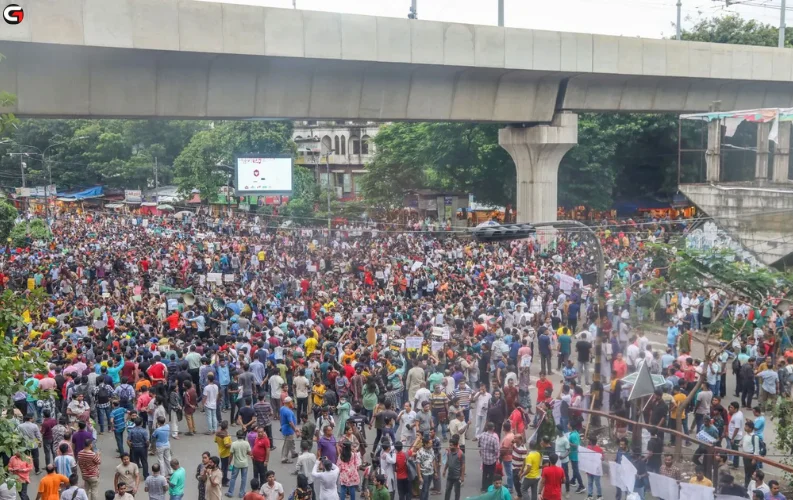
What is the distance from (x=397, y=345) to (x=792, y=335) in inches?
300

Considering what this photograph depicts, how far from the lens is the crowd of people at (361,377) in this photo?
40.3 ft

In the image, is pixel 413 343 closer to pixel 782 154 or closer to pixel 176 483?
pixel 176 483

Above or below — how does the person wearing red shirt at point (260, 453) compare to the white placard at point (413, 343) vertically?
below

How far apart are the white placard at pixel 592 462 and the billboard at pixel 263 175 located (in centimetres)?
3128

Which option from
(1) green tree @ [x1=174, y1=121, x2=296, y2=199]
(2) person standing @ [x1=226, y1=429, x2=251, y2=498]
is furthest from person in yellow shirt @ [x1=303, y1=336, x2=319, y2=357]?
(1) green tree @ [x1=174, y1=121, x2=296, y2=199]

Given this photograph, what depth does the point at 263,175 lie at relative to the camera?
42.8 metres

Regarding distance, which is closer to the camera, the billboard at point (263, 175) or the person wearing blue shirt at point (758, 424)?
the person wearing blue shirt at point (758, 424)

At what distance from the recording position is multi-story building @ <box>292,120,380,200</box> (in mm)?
73375

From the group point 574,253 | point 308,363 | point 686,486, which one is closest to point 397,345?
point 308,363

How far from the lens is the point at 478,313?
21.8 meters

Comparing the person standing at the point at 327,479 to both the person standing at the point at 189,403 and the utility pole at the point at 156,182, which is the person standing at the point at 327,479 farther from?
the utility pole at the point at 156,182

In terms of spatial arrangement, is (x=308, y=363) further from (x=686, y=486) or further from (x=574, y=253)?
(x=574, y=253)

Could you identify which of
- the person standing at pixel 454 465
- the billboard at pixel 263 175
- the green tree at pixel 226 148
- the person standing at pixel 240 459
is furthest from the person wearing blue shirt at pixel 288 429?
the green tree at pixel 226 148

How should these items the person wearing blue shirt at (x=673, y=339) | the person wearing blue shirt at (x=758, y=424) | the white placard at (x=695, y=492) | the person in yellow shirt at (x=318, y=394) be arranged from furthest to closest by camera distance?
the person wearing blue shirt at (x=673, y=339) < the person in yellow shirt at (x=318, y=394) < the person wearing blue shirt at (x=758, y=424) < the white placard at (x=695, y=492)
